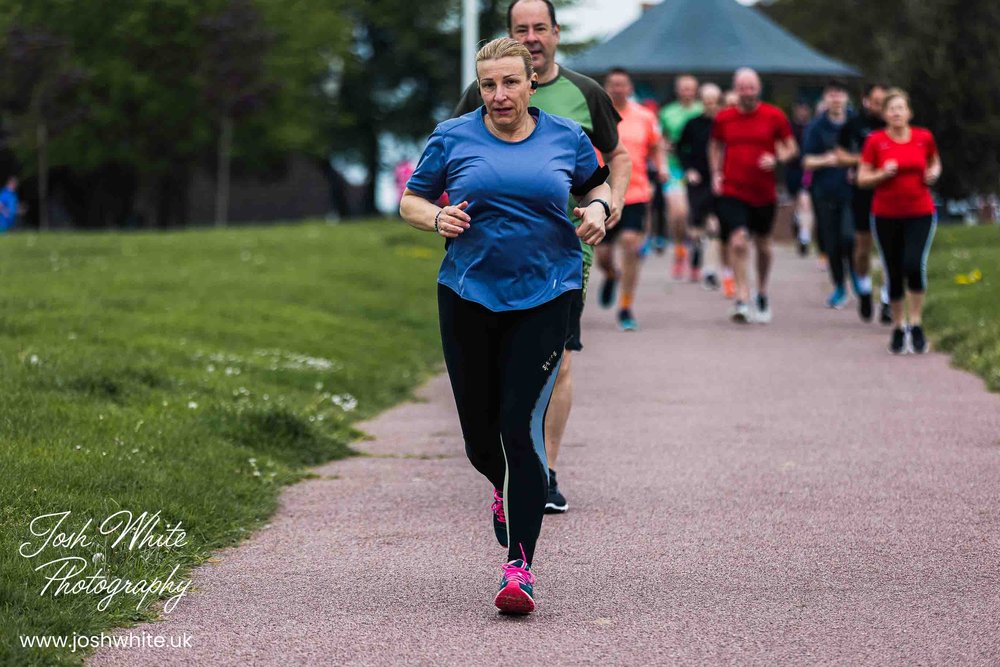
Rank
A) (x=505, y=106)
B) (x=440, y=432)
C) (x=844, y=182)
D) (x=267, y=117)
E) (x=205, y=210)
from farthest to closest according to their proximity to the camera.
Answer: (x=205, y=210)
(x=267, y=117)
(x=844, y=182)
(x=440, y=432)
(x=505, y=106)

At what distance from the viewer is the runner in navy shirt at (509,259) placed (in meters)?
5.79

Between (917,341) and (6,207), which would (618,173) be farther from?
(6,207)

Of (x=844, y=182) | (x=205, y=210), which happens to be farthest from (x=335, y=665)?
(x=205, y=210)

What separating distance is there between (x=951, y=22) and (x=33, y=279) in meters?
14.2

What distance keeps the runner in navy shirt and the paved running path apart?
20.4 inches

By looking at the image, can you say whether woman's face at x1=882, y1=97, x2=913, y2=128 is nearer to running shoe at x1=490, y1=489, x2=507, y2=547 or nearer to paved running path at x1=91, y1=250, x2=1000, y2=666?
paved running path at x1=91, y1=250, x2=1000, y2=666

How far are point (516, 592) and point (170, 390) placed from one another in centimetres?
459

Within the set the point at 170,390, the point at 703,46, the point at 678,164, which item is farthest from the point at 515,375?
the point at 703,46

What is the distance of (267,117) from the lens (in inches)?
2147

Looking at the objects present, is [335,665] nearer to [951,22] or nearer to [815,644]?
[815,644]

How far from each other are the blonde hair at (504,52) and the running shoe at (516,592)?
167cm

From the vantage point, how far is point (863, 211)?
1583cm

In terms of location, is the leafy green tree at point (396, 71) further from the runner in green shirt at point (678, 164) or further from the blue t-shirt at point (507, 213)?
the blue t-shirt at point (507, 213)

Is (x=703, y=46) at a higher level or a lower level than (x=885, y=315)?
higher
